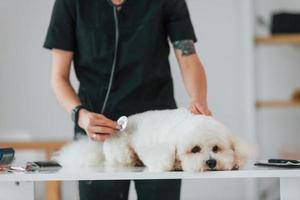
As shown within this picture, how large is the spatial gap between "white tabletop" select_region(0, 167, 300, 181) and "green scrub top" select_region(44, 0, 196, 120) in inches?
15.2

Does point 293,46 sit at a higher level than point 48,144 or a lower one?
higher

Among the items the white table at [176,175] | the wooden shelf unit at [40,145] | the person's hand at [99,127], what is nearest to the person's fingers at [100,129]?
the person's hand at [99,127]

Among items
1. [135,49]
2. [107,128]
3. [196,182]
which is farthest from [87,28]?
[196,182]

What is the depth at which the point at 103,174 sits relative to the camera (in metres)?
1.17

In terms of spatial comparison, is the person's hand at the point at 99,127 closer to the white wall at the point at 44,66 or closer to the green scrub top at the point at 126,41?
the green scrub top at the point at 126,41

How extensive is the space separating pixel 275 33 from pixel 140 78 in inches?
66.0

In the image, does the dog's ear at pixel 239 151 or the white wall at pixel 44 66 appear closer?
the dog's ear at pixel 239 151

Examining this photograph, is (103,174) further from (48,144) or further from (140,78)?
(48,144)

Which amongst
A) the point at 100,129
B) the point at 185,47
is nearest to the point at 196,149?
the point at 100,129

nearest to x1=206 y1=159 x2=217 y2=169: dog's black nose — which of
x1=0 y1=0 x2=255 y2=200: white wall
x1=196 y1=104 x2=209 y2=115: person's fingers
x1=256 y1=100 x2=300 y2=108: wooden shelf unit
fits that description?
x1=196 y1=104 x2=209 y2=115: person's fingers

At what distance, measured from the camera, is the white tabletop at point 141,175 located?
1146 mm

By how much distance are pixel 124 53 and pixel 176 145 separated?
Result: 41cm

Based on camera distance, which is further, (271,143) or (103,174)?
(271,143)

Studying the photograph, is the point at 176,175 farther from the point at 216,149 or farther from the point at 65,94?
the point at 65,94
